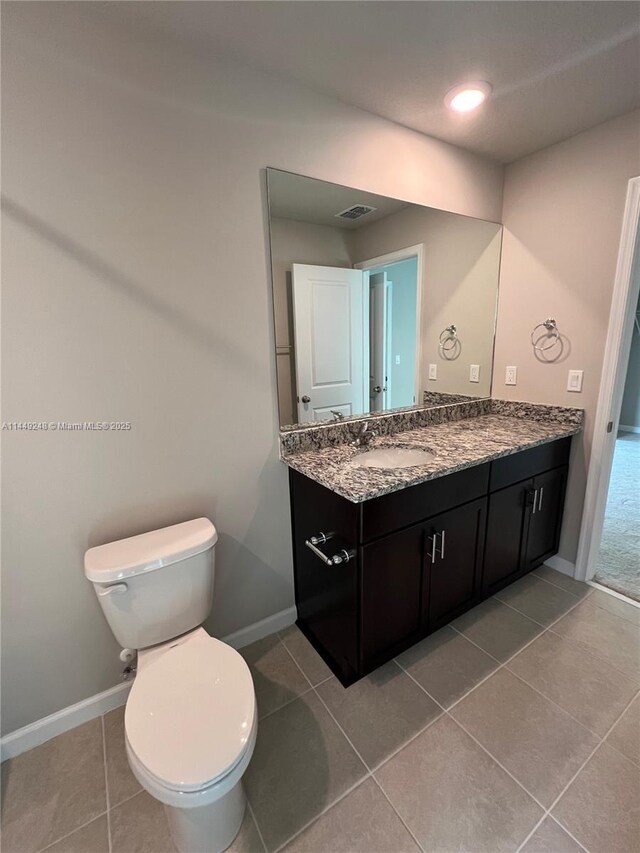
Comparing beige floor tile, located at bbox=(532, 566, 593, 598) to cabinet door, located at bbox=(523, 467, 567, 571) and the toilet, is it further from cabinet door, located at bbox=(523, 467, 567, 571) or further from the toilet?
the toilet

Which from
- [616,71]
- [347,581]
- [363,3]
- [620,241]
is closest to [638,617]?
[347,581]

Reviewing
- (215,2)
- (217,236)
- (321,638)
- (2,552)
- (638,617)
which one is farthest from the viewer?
(638,617)

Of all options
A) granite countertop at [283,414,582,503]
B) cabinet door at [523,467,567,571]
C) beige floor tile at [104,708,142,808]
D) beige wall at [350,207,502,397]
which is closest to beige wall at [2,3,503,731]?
beige floor tile at [104,708,142,808]

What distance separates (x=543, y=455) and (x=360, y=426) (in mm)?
981

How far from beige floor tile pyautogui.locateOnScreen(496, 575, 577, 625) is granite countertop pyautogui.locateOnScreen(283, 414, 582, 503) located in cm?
87

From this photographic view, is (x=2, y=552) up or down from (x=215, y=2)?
down

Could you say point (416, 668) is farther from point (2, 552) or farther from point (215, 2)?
point (215, 2)

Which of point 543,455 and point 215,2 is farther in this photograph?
point 543,455

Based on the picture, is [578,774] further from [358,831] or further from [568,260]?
[568,260]

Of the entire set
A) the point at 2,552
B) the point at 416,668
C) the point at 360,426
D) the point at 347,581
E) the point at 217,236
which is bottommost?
the point at 416,668

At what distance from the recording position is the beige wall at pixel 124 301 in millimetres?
1090

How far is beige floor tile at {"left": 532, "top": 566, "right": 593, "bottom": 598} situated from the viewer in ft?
6.69

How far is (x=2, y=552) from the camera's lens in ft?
3.88

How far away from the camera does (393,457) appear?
5.86 feet
